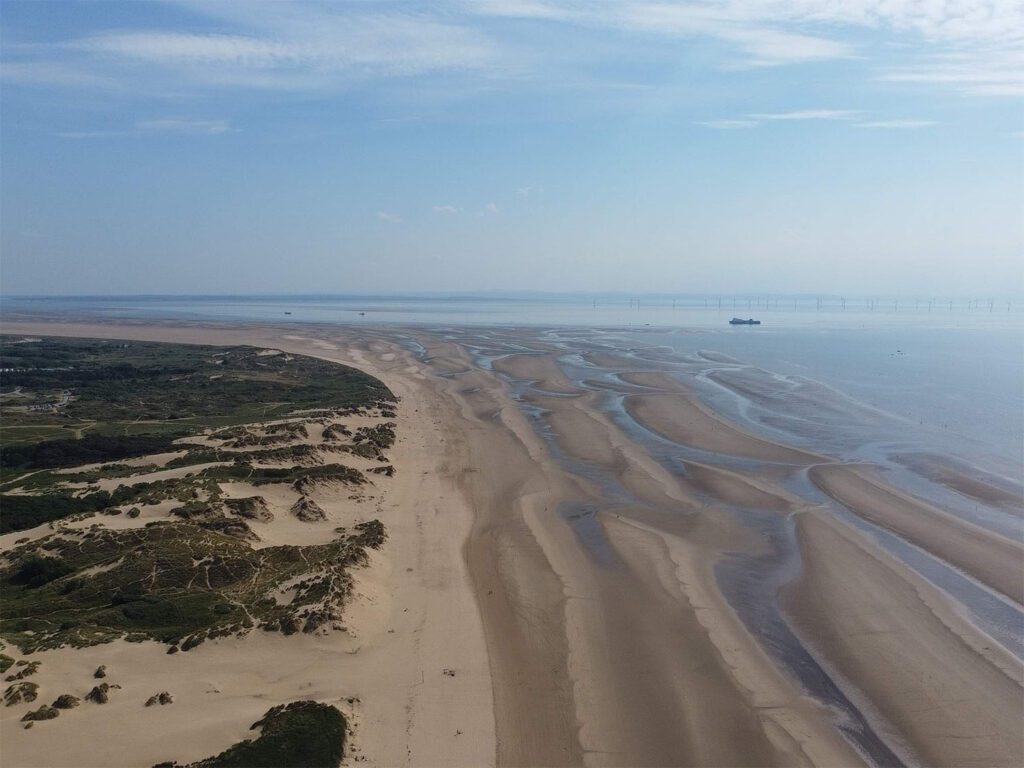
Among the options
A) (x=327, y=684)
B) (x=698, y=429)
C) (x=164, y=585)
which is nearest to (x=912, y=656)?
(x=327, y=684)

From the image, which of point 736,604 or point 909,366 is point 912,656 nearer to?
point 736,604

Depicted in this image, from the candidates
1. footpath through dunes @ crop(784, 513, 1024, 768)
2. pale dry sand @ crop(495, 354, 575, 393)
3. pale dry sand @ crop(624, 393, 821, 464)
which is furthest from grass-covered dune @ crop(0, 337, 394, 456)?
footpath through dunes @ crop(784, 513, 1024, 768)

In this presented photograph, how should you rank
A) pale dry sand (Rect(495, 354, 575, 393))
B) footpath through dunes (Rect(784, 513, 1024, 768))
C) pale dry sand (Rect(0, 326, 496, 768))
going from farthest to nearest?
1. pale dry sand (Rect(495, 354, 575, 393))
2. footpath through dunes (Rect(784, 513, 1024, 768))
3. pale dry sand (Rect(0, 326, 496, 768))

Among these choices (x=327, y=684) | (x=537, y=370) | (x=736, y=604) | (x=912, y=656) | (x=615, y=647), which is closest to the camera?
→ (x=327, y=684)

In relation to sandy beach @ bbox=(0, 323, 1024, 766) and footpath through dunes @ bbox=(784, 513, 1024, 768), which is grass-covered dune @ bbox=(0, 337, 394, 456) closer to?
sandy beach @ bbox=(0, 323, 1024, 766)

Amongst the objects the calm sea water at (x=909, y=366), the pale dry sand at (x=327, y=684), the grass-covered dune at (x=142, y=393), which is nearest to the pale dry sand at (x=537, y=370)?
the calm sea water at (x=909, y=366)

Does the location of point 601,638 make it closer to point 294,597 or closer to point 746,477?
point 294,597

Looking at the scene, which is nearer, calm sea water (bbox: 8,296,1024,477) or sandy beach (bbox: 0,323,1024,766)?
sandy beach (bbox: 0,323,1024,766)

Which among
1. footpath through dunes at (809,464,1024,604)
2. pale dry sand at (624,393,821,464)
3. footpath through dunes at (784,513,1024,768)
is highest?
pale dry sand at (624,393,821,464)

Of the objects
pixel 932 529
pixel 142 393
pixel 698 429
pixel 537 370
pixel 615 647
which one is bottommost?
pixel 615 647
